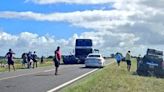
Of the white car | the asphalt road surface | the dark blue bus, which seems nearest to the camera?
the asphalt road surface

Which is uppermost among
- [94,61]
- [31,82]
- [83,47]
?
[83,47]

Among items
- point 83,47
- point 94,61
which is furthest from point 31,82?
point 83,47

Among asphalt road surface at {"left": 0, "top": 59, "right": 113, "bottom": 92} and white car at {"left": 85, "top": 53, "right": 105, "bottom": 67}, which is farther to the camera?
white car at {"left": 85, "top": 53, "right": 105, "bottom": 67}

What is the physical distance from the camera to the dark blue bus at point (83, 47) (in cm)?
6788

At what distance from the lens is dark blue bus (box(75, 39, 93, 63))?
223 ft

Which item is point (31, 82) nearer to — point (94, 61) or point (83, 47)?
point (94, 61)

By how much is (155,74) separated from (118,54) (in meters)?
17.0

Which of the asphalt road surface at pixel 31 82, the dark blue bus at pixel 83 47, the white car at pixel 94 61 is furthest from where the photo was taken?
the dark blue bus at pixel 83 47

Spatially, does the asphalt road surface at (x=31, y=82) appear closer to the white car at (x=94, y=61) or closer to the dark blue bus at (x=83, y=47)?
the white car at (x=94, y=61)

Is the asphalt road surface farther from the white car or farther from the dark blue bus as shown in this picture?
the dark blue bus

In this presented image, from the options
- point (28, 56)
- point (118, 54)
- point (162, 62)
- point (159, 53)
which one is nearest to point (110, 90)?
point (162, 62)

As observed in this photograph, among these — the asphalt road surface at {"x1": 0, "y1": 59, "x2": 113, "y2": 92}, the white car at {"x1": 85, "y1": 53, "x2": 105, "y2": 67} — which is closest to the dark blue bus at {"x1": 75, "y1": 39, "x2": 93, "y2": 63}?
the white car at {"x1": 85, "y1": 53, "x2": 105, "y2": 67}

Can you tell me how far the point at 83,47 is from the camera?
224 ft

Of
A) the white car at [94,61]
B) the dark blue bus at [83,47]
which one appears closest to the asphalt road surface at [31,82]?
the white car at [94,61]
